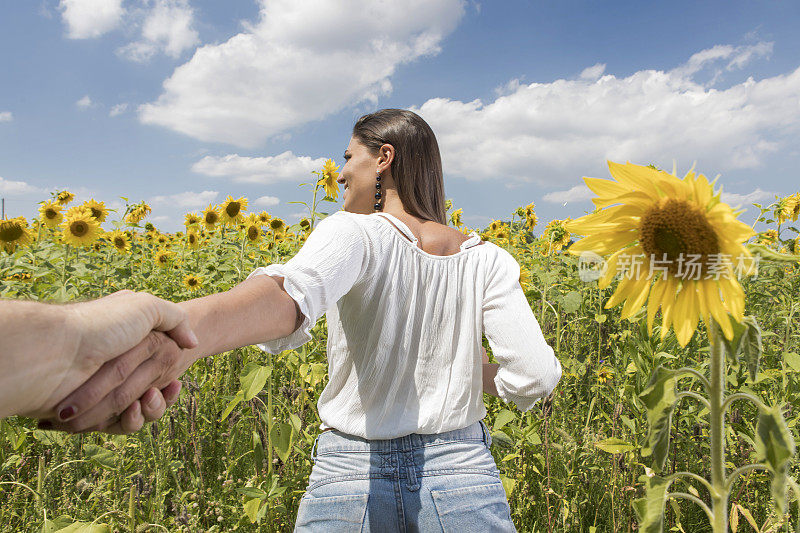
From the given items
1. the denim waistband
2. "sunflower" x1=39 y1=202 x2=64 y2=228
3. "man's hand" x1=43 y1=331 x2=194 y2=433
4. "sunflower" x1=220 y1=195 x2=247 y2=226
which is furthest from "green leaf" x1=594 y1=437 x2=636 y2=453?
"sunflower" x1=39 y1=202 x2=64 y2=228

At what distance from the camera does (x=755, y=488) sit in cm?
247

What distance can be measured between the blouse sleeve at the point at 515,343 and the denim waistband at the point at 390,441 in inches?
6.9

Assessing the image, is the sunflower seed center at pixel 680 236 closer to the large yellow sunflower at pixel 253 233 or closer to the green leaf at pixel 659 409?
the green leaf at pixel 659 409

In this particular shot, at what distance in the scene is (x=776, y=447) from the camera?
731 millimetres

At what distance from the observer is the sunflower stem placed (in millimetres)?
785

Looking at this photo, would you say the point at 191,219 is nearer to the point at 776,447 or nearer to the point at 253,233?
the point at 253,233

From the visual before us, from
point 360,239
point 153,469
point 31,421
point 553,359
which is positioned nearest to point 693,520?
point 553,359

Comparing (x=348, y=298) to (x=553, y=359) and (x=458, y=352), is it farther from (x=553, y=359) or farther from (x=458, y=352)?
(x=553, y=359)

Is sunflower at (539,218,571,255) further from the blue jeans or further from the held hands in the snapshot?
the held hands

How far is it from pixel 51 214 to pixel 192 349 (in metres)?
4.99

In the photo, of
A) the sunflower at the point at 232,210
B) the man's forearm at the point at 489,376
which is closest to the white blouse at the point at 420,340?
the man's forearm at the point at 489,376

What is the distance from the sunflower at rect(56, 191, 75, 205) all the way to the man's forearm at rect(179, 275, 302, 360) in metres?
5.50

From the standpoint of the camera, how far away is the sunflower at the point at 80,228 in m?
4.89

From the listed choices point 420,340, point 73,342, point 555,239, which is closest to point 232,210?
point 555,239
